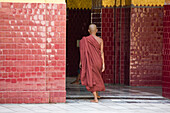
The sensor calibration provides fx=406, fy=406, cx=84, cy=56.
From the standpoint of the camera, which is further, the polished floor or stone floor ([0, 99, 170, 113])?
the polished floor

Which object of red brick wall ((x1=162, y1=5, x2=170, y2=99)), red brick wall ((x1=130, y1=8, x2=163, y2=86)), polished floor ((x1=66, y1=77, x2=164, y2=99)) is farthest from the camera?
red brick wall ((x1=130, y1=8, x2=163, y2=86))

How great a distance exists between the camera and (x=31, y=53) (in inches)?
338

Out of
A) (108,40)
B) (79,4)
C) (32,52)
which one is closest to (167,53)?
(32,52)

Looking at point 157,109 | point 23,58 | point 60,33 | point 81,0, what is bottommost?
point 157,109

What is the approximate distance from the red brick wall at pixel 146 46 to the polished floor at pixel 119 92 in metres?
0.47

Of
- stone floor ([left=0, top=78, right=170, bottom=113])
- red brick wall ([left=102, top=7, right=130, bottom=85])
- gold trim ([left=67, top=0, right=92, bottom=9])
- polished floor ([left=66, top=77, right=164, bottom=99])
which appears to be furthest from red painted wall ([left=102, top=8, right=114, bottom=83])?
gold trim ([left=67, top=0, right=92, bottom=9])

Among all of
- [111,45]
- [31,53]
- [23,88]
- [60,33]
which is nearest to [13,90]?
[23,88]

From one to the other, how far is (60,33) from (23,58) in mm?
948

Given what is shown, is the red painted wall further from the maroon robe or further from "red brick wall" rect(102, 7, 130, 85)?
the maroon robe

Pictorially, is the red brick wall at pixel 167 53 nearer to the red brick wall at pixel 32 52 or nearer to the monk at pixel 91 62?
the monk at pixel 91 62

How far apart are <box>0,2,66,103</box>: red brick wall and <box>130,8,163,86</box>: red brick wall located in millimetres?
3846

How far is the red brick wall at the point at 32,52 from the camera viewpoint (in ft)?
27.9

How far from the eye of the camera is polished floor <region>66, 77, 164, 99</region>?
980 centimetres

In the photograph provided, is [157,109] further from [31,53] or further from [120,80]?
[120,80]
